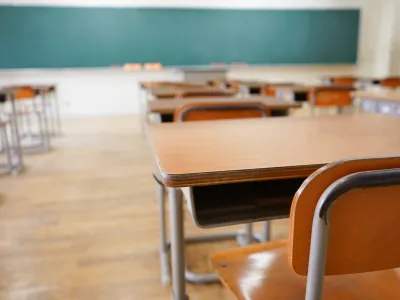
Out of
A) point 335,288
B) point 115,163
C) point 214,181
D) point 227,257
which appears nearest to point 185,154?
point 214,181

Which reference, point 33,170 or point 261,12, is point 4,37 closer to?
point 33,170

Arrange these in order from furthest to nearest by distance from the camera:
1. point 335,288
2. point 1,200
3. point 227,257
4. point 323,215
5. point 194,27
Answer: point 194,27 → point 1,200 → point 227,257 → point 335,288 → point 323,215

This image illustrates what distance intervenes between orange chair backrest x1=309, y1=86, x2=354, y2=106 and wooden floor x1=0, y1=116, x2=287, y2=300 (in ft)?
5.48

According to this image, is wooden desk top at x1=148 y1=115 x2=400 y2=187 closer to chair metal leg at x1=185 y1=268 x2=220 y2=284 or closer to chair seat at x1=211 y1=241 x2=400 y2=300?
chair seat at x1=211 y1=241 x2=400 y2=300

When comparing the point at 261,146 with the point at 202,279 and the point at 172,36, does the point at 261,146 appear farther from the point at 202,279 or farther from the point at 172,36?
the point at 172,36

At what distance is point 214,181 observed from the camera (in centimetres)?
75

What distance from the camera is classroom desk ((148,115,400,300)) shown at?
78cm

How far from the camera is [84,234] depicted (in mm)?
2225

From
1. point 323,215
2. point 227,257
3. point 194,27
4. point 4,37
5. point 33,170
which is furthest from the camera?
point 194,27

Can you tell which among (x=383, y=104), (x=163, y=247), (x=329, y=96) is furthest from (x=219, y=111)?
(x=329, y=96)

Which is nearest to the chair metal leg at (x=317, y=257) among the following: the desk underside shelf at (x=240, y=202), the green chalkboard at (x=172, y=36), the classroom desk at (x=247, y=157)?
the classroom desk at (x=247, y=157)

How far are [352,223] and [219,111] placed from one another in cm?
113

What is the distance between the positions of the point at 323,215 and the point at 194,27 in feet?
23.8

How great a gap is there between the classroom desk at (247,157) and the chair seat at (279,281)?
140 mm
